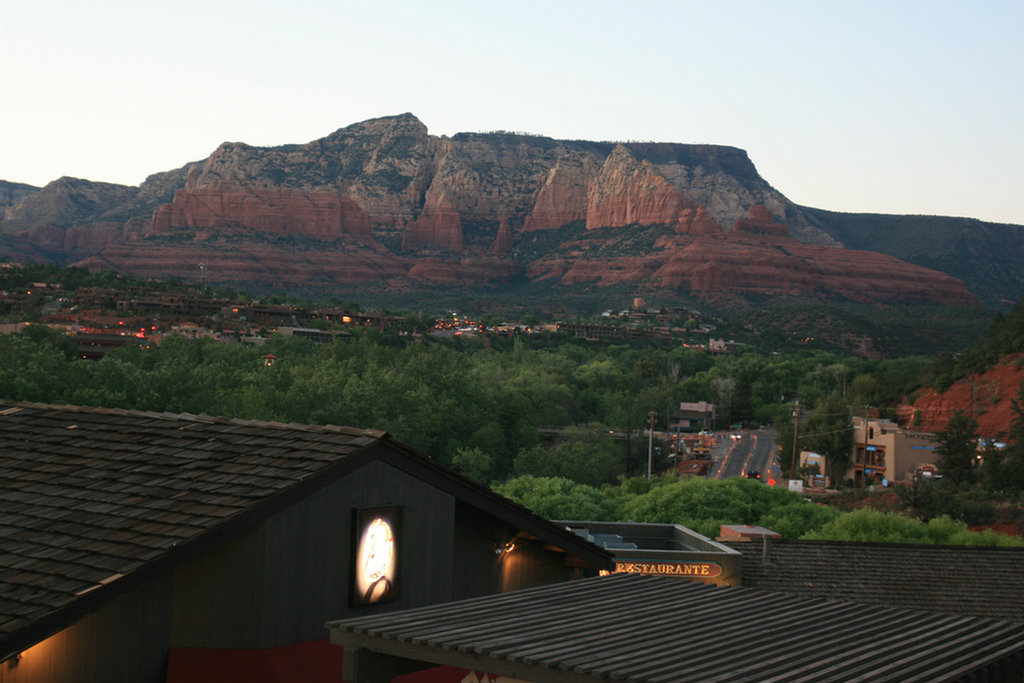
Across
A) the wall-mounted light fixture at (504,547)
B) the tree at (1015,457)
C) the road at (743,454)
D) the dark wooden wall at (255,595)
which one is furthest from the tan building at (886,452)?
the dark wooden wall at (255,595)

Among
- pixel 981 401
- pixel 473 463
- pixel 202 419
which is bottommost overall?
pixel 473 463

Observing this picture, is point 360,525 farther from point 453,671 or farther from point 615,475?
point 615,475

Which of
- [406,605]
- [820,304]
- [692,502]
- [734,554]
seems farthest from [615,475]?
[820,304]

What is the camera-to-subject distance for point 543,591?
776 cm

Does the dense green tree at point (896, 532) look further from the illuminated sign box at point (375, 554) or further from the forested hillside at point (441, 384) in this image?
the illuminated sign box at point (375, 554)

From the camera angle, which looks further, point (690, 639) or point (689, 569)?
point (689, 569)

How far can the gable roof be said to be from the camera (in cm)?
641

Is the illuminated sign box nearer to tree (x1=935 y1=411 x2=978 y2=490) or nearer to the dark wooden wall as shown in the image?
the dark wooden wall

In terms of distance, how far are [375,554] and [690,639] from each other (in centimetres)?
277

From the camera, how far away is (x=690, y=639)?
630cm

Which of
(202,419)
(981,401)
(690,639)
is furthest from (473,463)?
(690,639)

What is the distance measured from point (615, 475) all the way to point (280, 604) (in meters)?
58.6

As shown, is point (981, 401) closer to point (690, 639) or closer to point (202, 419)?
point (202, 419)

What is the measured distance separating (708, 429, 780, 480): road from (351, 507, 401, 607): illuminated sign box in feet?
178
